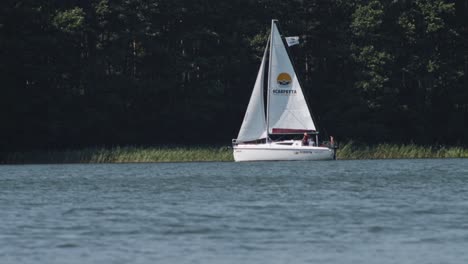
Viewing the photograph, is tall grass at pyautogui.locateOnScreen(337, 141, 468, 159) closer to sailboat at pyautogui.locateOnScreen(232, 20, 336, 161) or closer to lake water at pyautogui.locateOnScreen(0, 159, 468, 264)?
sailboat at pyautogui.locateOnScreen(232, 20, 336, 161)

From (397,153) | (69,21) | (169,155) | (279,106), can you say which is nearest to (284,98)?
(279,106)

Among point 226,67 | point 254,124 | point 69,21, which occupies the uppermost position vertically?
point 69,21

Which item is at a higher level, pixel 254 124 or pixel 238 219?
pixel 254 124

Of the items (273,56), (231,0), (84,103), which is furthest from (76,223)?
(231,0)

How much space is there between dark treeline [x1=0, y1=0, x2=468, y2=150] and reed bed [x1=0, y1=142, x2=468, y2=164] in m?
9.03

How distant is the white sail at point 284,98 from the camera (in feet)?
248

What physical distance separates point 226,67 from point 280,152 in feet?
72.7

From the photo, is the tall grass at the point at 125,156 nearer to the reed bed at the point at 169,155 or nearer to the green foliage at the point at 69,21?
the reed bed at the point at 169,155

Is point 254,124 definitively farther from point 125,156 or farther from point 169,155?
point 125,156

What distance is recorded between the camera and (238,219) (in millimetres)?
29750

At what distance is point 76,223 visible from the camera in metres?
29.3

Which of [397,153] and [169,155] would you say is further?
[397,153]

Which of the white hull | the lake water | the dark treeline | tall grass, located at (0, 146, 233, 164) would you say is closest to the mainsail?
tall grass, located at (0, 146, 233, 164)

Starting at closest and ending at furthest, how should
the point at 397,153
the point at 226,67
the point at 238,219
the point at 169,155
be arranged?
→ the point at 238,219 < the point at 169,155 < the point at 397,153 < the point at 226,67
